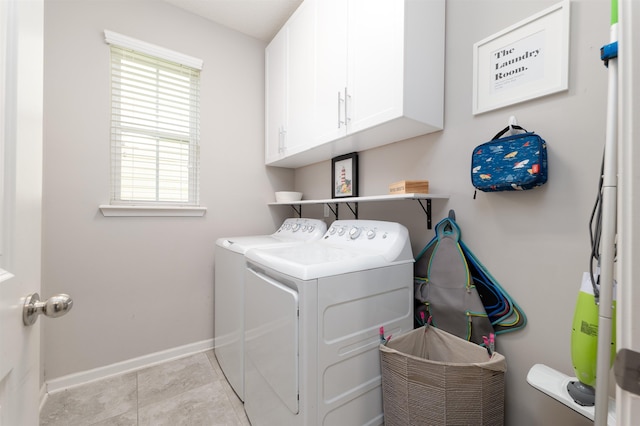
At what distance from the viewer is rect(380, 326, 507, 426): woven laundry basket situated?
1004 millimetres

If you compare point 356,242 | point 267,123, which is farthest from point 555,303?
point 267,123

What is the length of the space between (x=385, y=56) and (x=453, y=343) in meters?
1.43

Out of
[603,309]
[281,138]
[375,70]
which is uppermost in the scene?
[375,70]

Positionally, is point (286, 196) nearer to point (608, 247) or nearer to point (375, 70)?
point (375, 70)

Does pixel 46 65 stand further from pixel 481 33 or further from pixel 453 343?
pixel 453 343

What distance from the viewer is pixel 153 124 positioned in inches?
82.0

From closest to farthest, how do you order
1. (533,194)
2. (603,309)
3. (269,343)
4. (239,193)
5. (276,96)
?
1. (603,309)
2. (533,194)
3. (269,343)
4. (276,96)
5. (239,193)

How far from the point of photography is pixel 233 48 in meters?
2.40

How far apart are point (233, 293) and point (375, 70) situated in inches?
62.5

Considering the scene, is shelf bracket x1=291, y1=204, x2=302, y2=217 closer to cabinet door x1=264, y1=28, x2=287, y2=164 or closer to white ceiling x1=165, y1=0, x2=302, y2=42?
cabinet door x1=264, y1=28, x2=287, y2=164

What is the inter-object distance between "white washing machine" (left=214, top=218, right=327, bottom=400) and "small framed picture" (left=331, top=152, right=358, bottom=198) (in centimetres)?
30

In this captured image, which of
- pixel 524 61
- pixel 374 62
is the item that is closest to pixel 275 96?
pixel 374 62

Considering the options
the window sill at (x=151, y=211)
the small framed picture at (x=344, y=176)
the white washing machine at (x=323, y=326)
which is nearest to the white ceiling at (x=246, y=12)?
the small framed picture at (x=344, y=176)

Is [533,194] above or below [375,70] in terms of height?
below
